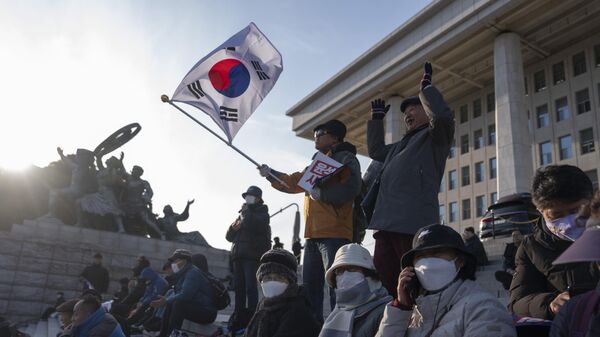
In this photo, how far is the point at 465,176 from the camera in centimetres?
4500

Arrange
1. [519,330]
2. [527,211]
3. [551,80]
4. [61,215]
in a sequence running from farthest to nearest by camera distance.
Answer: [551,80] → [61,215] → [527,211] → [519,330]

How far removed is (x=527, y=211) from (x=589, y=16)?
68.1 ft

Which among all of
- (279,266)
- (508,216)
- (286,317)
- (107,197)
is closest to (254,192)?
(279,266)

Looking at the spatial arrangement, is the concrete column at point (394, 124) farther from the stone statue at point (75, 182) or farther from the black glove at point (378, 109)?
the black glove at point (378, 109)

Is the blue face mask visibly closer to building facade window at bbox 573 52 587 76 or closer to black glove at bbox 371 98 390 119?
black glove at bbox 371 98 390 119

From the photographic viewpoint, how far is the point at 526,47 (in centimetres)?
3506

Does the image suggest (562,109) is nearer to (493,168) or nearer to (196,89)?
(493,168)

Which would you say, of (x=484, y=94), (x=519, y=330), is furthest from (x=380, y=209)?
(x=484, y=94)

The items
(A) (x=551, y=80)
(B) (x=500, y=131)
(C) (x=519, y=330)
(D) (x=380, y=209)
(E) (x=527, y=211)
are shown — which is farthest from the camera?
(A) (x=551, y=80)

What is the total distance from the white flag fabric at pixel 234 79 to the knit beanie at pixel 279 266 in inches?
91.1

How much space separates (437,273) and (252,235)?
5200mm

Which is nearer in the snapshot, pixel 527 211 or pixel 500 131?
pixel 527 211

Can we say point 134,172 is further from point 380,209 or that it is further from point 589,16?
point 589,16

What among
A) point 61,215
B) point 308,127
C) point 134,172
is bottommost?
point 61,215
